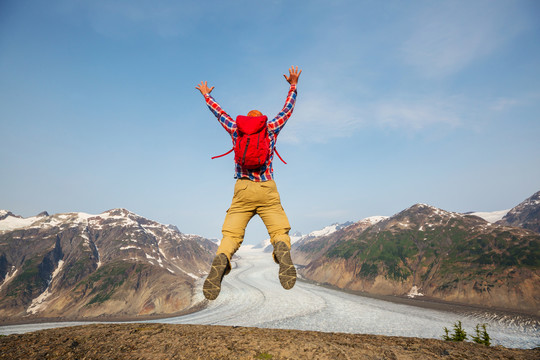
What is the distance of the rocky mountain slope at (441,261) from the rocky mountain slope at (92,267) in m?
54.4

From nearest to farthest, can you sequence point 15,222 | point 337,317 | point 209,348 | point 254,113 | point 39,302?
point 209,348 → point 254,113 → point 337,317 → point 39,302 → point 15,222

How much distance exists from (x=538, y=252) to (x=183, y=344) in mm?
84830

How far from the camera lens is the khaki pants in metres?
3.87

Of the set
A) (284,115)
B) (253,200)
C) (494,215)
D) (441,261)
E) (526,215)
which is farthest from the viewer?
(494,215)

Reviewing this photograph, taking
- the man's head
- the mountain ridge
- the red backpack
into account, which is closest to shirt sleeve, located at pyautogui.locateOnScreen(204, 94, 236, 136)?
the man's head

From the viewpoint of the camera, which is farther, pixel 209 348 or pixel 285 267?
pixel 209 348

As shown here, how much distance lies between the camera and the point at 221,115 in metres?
4.45

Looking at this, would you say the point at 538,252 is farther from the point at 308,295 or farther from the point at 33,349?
the point at 33,349

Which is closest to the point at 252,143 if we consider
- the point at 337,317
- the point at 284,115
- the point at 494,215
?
the point at 284,115

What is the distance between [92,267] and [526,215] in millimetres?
170261

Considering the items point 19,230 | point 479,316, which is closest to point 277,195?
point 479,316

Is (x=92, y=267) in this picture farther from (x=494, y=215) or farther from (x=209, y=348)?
(x=494, y=215)

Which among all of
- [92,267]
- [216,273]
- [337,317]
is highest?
[216,273]

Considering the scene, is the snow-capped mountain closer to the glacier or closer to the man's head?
the glacier
